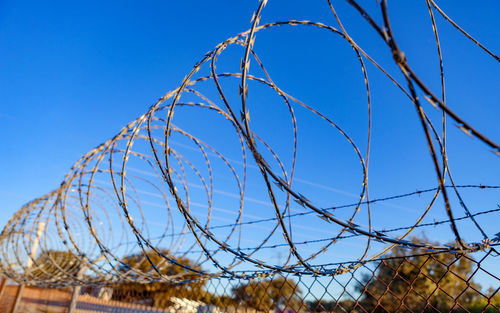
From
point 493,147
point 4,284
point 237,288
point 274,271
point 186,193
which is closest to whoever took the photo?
point 493,147

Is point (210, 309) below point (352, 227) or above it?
below

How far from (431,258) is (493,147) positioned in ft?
4.25

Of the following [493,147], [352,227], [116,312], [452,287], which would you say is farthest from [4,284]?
[452,287]

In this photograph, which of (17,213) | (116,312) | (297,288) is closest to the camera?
(297,288)

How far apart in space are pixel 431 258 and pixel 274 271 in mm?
1191

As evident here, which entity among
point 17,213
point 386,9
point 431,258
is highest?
point 17,213

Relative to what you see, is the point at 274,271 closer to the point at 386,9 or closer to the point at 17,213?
the point at 386,9

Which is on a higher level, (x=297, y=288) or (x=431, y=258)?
(x=431, y=258)

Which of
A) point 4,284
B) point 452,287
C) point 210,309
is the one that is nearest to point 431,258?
point 210,309

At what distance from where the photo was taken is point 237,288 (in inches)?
140

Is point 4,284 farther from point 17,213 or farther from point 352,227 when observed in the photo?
point 352,227

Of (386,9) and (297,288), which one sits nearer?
(386,9)

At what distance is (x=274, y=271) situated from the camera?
2.95 metres

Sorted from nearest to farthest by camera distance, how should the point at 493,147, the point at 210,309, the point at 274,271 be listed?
the point at 493,147, the point at 274,271, the point at 210,309
